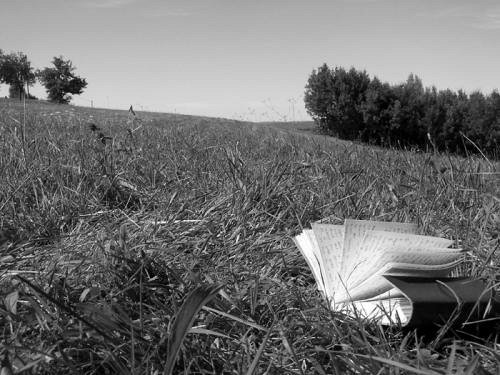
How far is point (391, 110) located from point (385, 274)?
4181 cm

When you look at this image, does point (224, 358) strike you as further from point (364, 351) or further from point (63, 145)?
point (63, 145)

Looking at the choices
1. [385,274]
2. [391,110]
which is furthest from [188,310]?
[391,110]

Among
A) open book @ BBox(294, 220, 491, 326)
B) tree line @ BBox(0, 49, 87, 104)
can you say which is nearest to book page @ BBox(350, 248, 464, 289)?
open book @ BBox(294, 220, 491, 326)

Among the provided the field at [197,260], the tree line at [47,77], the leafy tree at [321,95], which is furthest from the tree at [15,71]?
the field at [197,260]

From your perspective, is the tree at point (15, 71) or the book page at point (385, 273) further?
the tree at point (15, 71)

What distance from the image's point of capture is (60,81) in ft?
225

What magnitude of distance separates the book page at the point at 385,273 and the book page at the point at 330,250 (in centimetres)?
8

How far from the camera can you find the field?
1.17m

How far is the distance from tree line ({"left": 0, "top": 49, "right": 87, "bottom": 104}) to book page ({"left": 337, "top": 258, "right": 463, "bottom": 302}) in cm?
7057

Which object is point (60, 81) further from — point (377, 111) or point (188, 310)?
point (188, 310)

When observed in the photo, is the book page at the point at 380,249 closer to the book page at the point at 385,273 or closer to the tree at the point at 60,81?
the book page at the point at 385,273

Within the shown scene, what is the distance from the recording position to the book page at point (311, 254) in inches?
61.7

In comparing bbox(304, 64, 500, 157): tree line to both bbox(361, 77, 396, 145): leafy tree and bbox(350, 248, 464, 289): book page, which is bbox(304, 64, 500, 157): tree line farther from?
bbox(350, 248, 464, 289): book page

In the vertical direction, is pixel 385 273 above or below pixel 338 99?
below
